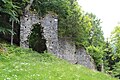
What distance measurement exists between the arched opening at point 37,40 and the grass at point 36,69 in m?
5.14

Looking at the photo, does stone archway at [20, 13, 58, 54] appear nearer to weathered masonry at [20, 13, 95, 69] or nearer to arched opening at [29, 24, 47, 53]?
weathered masonry at [20, 13, 95, 69]

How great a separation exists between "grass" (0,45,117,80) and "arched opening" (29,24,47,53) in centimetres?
514

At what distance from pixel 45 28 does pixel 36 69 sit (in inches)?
723

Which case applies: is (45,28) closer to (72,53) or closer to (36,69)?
(72,53)

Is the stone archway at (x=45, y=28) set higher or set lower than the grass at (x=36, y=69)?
higher

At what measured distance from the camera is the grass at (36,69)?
1800 centimetres

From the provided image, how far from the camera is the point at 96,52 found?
58688 millimetres

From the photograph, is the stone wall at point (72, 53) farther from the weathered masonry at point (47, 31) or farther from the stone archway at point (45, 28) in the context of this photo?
the stone archway at point (45, 28)

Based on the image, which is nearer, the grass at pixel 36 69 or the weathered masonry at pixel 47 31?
the grass at pixel 36 69

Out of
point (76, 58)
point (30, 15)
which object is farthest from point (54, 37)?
point (76, 58)

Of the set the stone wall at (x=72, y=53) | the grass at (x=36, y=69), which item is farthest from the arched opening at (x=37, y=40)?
the grass at (x=36, y=69)

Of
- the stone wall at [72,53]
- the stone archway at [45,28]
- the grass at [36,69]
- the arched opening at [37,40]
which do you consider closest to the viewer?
the grass at [36,69]

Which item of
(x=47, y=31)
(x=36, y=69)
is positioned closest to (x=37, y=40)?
(x=47, y=31)

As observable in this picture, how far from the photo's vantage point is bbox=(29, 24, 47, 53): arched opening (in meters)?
39.3
